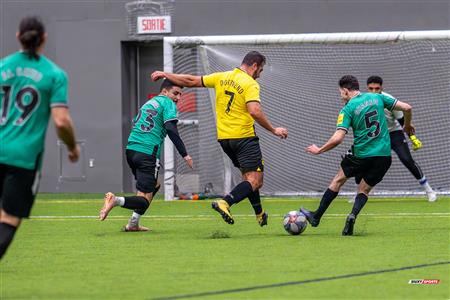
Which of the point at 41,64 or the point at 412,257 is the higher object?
the point at 41,64

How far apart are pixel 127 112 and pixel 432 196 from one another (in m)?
7.61

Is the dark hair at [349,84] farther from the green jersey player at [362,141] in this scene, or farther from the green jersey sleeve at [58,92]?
the green jersey sleeve at [58,92]

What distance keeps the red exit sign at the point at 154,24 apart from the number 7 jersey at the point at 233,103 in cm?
968

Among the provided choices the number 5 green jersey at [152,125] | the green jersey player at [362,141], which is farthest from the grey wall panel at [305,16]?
the green jersey player at [362,141]

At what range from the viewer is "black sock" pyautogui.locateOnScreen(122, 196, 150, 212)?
40.3 ft

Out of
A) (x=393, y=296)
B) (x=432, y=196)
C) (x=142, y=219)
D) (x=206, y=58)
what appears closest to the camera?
(x=393, y=296)

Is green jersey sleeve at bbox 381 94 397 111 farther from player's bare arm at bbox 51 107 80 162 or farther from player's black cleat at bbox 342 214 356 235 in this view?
player's bare arm at bbox 51 107 80 162

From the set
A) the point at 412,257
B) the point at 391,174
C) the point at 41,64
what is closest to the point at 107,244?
the point at 412,257

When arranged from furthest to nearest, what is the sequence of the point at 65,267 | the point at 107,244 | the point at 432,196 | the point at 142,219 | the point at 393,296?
the point at 432,196, the point at 142,219, the point at 107,244, the point at 65,267, the point at 393,296

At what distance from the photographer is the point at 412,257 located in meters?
9.59

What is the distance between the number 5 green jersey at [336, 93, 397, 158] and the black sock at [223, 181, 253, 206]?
120cm

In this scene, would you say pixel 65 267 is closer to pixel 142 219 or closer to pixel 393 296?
pixel 393 296

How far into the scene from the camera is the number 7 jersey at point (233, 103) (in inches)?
473

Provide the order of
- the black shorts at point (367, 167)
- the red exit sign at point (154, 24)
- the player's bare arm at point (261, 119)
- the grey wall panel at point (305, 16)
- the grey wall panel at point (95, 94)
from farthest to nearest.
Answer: the grey wall panel at point (95, 94), the red exit sign at point (154, 24), the grey wall panel at point (305, 16), the black shorts at point (367, 167), the player's bare arm at point (261, 119)
